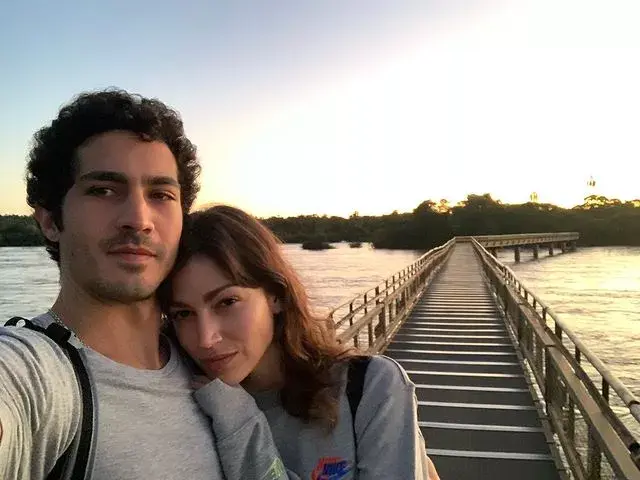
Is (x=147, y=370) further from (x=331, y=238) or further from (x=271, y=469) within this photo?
(x=331, y=238)

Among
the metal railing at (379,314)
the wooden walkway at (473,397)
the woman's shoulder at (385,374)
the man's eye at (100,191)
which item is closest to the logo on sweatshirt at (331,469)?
the woman's shoulder at (385,374)

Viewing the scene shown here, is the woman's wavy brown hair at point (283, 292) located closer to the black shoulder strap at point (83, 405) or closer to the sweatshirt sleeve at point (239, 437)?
the sweatshirt sleeve at point (239, 437)

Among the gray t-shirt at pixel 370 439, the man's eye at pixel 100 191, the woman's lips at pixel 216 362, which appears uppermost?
the man's eye at pixel 100 191

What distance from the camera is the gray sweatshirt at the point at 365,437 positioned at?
194 centimetres

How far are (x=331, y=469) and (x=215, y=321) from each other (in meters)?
0.65

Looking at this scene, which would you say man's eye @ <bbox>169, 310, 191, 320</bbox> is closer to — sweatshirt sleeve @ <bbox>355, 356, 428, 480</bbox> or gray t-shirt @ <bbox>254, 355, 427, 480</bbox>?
gray t-shirt @ <bbox>254, 355, 427, 480</bbox>

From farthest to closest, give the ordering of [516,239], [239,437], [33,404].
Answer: [516,239] → [239,437] → [33,404]

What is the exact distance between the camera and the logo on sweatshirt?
200 centimetres

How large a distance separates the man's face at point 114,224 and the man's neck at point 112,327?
5 centimetres

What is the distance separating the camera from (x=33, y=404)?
4.52ft

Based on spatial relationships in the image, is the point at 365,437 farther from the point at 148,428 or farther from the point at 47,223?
the point at 47,223

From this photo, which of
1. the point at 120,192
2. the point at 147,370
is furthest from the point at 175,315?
the point at 120,192

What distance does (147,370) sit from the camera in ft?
6.15

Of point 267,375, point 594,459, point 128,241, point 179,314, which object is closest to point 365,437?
point 267,375
